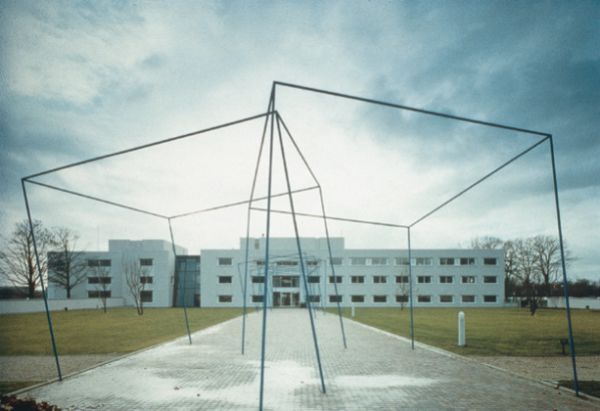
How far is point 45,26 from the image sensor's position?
7586 mm

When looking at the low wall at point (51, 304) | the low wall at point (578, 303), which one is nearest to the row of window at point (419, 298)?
the low wall at point (578, 303)

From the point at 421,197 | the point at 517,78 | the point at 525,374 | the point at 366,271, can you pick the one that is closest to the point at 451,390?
the point at 525,374

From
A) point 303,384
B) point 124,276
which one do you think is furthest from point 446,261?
point 303,384

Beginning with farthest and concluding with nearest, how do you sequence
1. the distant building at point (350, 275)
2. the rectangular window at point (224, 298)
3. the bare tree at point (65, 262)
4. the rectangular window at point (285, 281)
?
the distant building at point (350, 275) < the rectangular window at point (224, 298) < the rectangular window at point (285, 281) < the bare tree at point (65, 262)

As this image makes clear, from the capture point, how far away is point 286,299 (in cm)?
7175

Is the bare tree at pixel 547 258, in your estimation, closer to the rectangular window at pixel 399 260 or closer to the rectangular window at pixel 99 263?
the rectangular window at pixel 399 260

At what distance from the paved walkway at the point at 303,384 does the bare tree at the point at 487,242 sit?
3284 inches

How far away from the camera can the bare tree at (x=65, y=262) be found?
218ft

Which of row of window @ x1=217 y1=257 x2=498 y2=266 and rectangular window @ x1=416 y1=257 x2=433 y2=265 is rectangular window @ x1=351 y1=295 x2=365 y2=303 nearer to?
row of window @ x1=217 y1=257 x2=498 y2=266

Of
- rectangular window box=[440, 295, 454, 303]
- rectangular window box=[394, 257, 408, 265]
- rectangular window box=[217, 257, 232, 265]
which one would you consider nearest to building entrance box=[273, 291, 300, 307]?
rectangular window box=[217, 257, 232, 265]

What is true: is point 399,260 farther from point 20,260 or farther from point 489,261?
point 20,260

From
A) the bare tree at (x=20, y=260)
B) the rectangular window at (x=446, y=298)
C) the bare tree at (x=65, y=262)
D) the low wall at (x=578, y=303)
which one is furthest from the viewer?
the rectangular window at (x=446, y=298)

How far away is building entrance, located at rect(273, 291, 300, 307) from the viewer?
234ft

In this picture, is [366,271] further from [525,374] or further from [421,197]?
[525,374]
